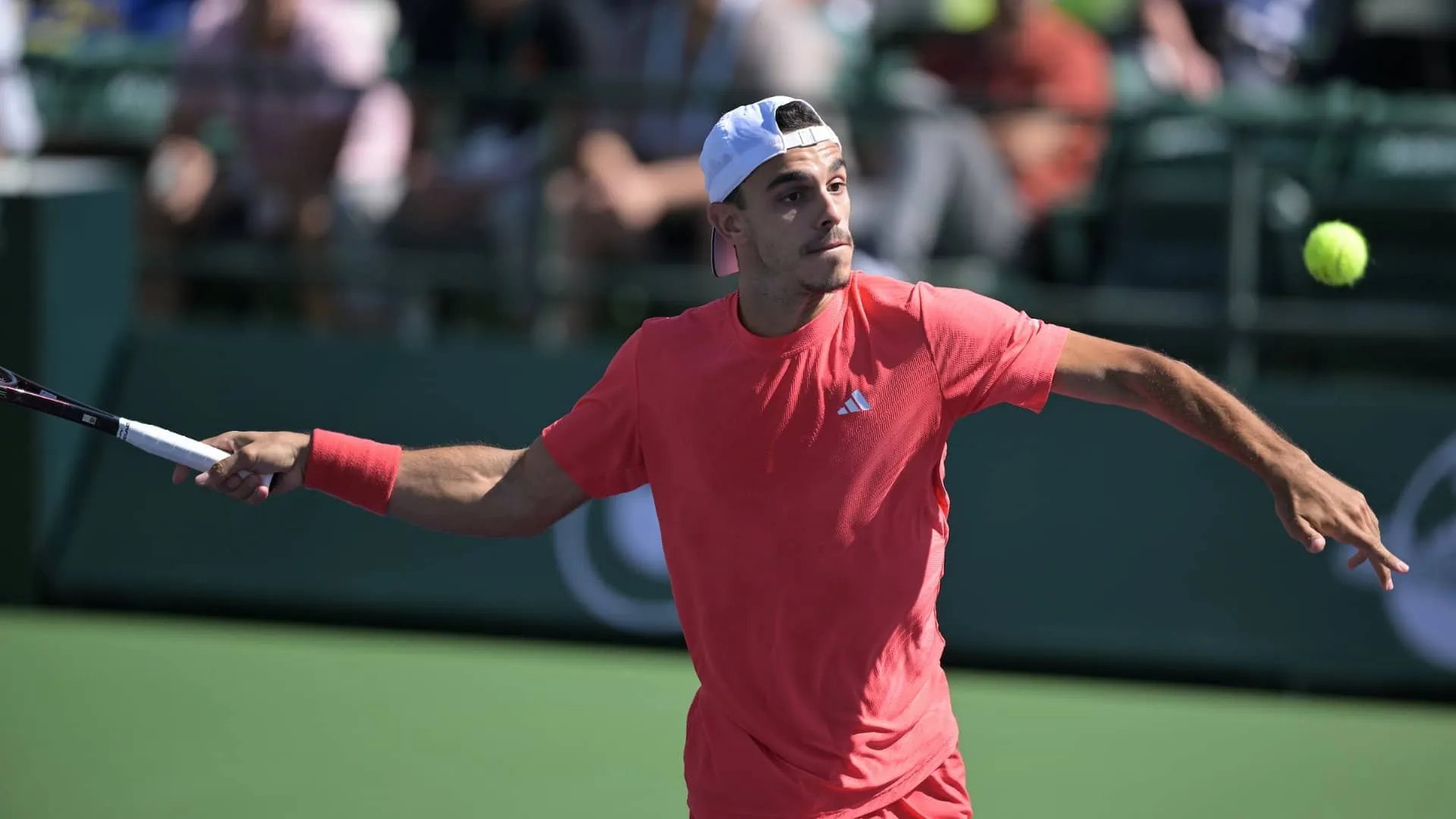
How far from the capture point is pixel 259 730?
21.0ft

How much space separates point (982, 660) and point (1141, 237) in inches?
75.2

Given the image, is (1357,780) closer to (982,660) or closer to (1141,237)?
(982,660)

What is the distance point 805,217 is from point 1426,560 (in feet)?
13.4

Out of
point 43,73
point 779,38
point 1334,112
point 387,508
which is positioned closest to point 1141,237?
point 1334,112

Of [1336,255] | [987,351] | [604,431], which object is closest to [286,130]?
[604,431]

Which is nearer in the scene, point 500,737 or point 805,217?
point 805,217

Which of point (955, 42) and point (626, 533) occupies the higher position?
point (955, 42)

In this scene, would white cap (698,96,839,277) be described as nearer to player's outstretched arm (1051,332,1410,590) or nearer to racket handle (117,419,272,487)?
player's outstretched arm (1051,332,1410,590)

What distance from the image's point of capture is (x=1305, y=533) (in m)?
3.31

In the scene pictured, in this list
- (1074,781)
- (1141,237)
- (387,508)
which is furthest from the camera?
(1141,237)

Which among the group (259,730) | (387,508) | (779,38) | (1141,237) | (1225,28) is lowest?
(259,730)

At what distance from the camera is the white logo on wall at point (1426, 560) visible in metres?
6.73

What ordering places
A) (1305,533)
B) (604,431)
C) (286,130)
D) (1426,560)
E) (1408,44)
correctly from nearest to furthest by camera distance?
1. (1305,533)
2. (604,431)
3. (1426,560)
4. (1408,44)
5. (286,130)

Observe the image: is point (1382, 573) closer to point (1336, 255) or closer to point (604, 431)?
point (1336, 255)
